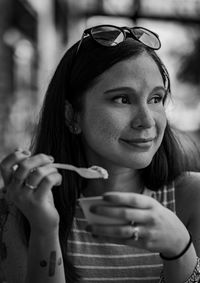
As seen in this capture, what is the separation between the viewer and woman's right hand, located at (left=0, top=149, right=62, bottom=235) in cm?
135

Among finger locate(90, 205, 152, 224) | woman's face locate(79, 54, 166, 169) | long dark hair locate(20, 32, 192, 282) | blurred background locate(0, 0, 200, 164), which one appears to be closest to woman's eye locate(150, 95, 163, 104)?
woman's face locate(79, 54, 166, 169)

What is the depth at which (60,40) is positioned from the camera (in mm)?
10070

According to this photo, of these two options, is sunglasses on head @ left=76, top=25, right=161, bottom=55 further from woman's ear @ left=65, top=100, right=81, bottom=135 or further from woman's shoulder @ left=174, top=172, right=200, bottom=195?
woman's shoulder @ left=174, top=172, right=200, bottom=195

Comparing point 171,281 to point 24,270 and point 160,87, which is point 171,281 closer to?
point 24,270

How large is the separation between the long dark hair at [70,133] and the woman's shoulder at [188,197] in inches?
1.7

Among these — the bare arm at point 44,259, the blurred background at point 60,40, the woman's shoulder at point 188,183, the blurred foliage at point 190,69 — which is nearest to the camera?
the bare arm at point 44,259

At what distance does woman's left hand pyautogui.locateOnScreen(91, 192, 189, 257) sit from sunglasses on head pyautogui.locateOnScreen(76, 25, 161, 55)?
72 centimetres

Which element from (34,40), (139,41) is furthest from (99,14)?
(139,41)

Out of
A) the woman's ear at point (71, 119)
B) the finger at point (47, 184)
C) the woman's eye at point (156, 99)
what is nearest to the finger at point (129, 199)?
the finger at point (47, 184)

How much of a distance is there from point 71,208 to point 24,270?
11.0 inches

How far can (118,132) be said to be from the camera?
1.65 metres

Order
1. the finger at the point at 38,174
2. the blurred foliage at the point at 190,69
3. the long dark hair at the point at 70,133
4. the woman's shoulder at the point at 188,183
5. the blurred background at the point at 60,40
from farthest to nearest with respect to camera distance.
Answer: the blurred foliage at the point at 190,69 → the blurred background at the point at 60,40 → the woman's shoulder at the point at 188,183 → the long dark hair at the point at 70,133 → the finger at the point at 38,174

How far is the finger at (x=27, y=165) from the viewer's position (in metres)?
1.36

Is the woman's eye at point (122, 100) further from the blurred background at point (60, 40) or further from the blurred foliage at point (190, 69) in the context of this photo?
the blurred foliage at point (190, 69)
